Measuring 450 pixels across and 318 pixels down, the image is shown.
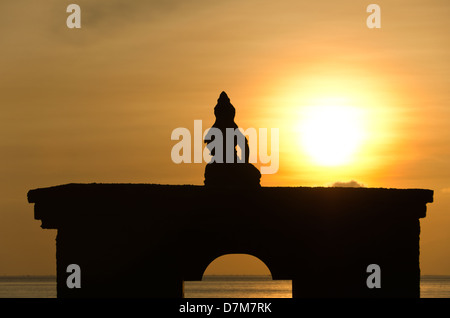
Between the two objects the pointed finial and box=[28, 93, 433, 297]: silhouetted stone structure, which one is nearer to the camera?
box=[28, 93, 433, 297]: silhouetted stone structure

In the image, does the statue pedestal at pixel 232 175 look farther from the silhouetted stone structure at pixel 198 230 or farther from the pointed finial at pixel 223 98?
the pointed finial at pixel 223 98

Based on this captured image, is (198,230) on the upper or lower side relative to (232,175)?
lower

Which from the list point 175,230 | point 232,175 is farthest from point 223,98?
point 175,230

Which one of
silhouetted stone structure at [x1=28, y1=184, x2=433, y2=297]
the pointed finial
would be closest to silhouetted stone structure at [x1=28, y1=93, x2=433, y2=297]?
silhouetted stone structure at [x1=28, y1=184, x2=433, y2=297]

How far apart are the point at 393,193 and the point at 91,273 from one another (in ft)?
19.9

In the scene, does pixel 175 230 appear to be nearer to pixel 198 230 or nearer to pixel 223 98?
pixel 198 230

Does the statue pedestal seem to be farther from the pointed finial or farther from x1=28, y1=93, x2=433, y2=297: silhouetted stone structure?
the pointed finial

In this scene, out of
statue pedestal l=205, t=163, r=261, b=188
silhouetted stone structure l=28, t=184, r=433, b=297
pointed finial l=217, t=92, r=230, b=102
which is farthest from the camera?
pointed finial l=217, t=92, r=230, b=102

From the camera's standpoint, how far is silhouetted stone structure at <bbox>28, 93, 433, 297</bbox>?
660 inches

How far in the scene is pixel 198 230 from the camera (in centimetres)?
1686

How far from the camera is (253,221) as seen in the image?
1703 cm

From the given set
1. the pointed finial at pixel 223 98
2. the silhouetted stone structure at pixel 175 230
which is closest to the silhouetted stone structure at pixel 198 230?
the silhouetted stone structure at pixel 175 230

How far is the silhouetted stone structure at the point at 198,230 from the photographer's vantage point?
55.0 ft

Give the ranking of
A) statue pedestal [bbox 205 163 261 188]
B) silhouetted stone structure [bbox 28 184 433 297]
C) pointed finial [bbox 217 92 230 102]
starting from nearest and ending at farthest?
silhouetted stone structure [bbox 28 184 433 297]
statue pedestal [bbox 205 163 261 188]
pointed finial [bbox 217 92 230 102]
